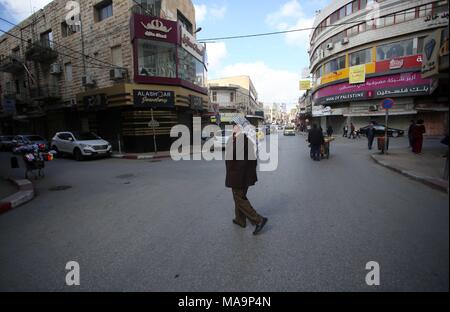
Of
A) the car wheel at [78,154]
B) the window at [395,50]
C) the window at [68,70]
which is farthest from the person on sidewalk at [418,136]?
the window at [68,70]

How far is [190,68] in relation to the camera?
816 inches

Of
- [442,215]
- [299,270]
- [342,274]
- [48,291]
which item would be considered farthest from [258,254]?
[48,291]

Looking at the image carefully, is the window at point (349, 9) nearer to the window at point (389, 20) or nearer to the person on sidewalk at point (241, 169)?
the window at point (389, 20)

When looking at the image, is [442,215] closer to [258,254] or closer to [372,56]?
[258,254]

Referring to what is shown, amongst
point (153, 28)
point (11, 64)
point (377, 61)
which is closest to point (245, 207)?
point (153, 28)

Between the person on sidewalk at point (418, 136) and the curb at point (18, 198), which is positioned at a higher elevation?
the person on sidewalk at point (418, 136)

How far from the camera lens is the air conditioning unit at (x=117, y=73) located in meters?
16.7

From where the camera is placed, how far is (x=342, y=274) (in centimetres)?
265

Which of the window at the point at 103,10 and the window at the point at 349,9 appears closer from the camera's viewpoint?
the window at the point at 103,10

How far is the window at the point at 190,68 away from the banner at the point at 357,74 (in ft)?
65.3

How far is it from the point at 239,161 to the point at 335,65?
36.5m

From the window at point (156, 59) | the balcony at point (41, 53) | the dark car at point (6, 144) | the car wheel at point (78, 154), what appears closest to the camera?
the car wheel at point (78, 154)

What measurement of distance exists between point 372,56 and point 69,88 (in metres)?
33.9
